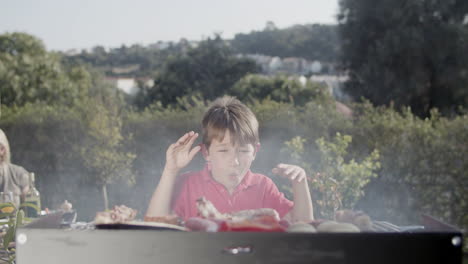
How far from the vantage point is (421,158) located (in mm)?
4352

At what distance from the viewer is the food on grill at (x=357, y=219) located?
4.18 feet

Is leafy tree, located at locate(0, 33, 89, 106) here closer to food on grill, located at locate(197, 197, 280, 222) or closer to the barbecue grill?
food on grill, located at locate(197, 197, 280, 222)

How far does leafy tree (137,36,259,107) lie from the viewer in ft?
42.2

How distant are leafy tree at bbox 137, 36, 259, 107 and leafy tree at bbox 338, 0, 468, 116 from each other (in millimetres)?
2801

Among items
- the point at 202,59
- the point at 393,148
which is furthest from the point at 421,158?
the point at 202,59

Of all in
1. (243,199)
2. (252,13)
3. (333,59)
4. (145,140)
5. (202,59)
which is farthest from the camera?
(202,59)

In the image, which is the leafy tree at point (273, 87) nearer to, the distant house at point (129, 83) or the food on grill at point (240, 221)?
the distant house at point (129, 83)

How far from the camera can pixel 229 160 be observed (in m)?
1.88

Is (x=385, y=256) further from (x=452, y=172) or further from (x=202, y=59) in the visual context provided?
(x=202, y=59)

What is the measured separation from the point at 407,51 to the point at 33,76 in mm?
9657

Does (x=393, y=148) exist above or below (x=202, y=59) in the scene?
below

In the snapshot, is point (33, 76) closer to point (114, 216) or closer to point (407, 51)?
point (407, 51)

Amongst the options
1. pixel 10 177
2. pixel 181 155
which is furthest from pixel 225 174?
pixel 10 177

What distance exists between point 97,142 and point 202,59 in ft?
31.1
